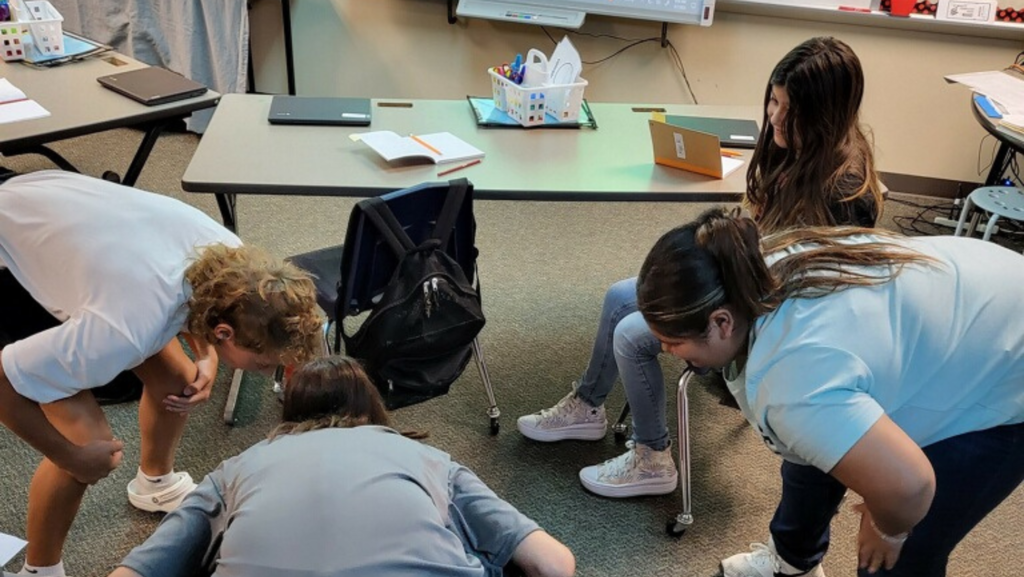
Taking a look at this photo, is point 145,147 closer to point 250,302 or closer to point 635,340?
point 250,302

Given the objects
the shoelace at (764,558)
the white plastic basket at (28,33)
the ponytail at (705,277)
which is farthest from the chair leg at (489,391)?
the white plastic basket at (28,33)

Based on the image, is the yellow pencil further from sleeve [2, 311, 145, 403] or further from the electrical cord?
the electrical cord

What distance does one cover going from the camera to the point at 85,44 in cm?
269

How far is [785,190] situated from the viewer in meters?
1.84

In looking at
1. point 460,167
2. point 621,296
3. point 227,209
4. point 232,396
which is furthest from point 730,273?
point 227,209

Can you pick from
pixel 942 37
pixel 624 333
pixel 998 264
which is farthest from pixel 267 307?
pixel 942 37

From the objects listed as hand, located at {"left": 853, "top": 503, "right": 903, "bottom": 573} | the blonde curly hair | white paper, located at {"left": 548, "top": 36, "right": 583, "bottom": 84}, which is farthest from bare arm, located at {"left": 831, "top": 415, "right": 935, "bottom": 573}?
white paper, located at {"left": 548, "top": 36, "right": 583, "bottom": 84}

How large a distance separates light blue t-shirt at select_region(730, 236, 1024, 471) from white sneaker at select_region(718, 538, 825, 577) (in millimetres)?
607

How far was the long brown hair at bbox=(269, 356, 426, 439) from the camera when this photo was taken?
1197mm

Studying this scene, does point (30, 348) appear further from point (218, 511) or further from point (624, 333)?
point (624, 333)

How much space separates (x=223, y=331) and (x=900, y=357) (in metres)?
1.06

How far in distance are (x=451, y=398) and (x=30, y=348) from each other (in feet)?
3.84

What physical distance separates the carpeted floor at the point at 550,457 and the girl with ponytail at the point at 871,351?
65cm

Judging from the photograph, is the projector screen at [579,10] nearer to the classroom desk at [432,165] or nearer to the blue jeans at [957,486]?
the classroom desk at [432,165]
